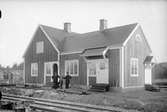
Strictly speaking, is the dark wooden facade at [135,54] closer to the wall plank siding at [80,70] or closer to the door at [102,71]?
the door at [102,71]

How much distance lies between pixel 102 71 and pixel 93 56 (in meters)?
1.50

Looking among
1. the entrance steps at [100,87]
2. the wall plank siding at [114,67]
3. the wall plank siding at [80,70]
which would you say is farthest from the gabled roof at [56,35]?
the wall plank siding at [114,67]

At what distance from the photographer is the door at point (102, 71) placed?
17.5 m

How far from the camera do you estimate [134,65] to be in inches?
717

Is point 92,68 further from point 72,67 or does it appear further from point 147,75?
point 147,75

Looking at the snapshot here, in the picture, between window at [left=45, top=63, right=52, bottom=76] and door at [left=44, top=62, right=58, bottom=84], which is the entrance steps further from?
window at [left=45, top=63, right=52, bottom=76]

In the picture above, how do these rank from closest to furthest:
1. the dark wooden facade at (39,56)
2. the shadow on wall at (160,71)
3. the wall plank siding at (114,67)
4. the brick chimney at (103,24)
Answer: the wall plank siding at (114,67) → the dark wooden facade at (39,56) → the brick chimney at (103,24) → the shadow on wall at (160,71)

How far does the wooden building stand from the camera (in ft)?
55.9

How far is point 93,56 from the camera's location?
18094 mm

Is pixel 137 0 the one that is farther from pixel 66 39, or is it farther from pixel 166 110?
pixel 66 39

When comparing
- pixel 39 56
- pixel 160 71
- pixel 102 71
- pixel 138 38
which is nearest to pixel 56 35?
pixel 39 56

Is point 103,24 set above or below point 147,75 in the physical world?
above

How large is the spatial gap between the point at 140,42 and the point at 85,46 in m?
5.08

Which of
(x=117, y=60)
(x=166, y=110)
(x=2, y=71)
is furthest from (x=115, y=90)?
(x=2, y=71)
